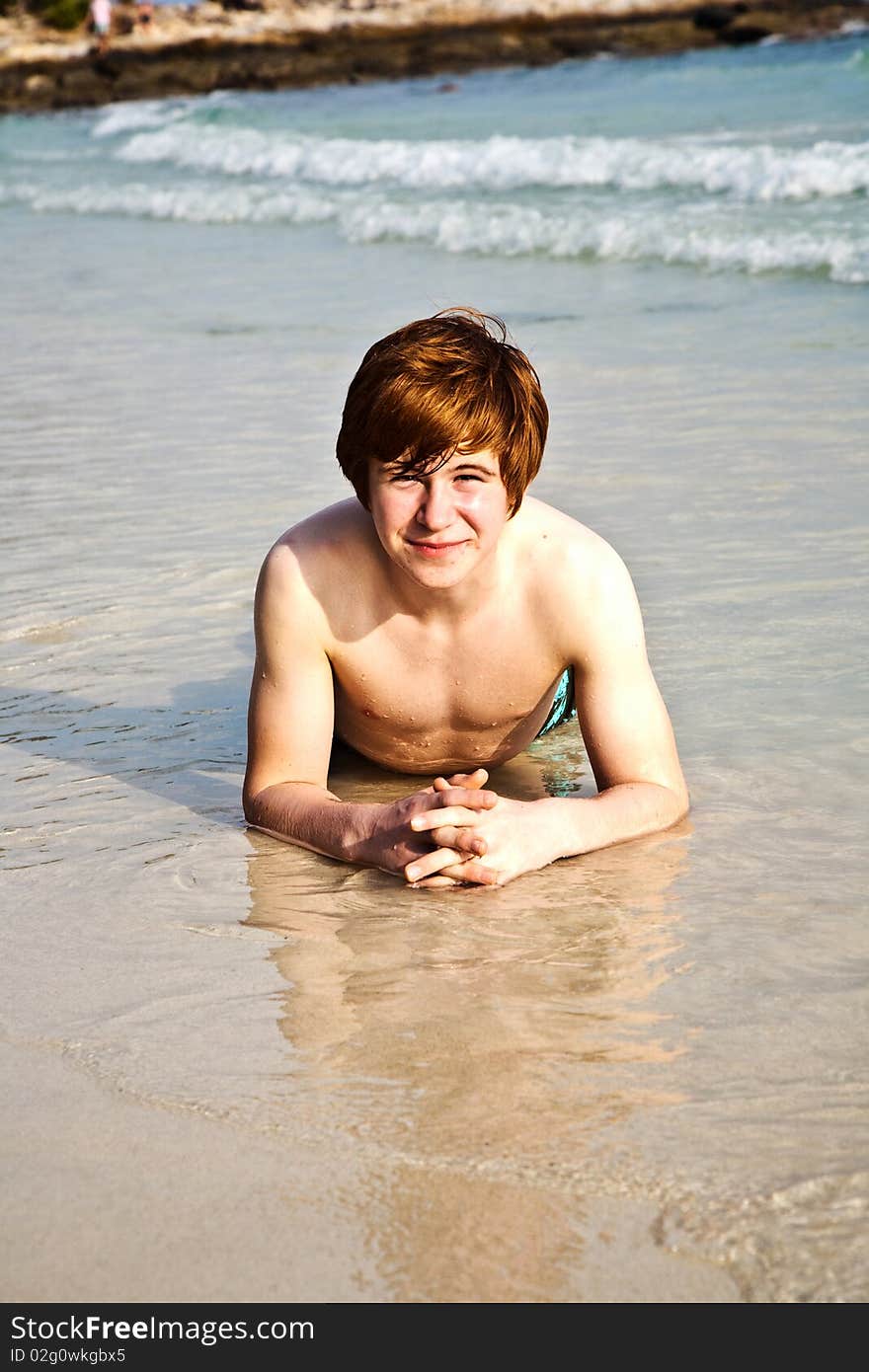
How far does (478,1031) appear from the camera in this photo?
2770 millimetres

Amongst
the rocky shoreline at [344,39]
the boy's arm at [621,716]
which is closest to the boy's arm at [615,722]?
the boy's arm at [621,716]

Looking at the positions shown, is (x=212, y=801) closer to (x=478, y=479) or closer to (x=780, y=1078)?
(x=478, y=479)

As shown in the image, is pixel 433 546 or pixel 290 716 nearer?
pixel 433 546

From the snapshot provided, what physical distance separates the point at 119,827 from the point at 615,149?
14876 mm

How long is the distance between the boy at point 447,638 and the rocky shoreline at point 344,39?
37.7 meters

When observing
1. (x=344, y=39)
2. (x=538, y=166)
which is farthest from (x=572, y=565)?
(x=344, y=39)

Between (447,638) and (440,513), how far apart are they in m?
0.53

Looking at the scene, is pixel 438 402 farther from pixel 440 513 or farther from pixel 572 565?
pixel 572 565

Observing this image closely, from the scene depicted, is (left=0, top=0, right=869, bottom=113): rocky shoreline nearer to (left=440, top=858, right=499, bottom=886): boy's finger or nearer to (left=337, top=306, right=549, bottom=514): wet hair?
(left=337, top=306, right=549, bottom=514): wet hair

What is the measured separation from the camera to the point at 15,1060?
8.94 feet

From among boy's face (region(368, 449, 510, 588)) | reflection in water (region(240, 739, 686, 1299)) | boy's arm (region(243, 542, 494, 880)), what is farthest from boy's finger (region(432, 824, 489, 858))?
boy's face (region(368, 449, 510, 588))

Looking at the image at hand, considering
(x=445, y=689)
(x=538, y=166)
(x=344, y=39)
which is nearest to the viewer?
(x=445, y=689)

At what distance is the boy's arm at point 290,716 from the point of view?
3.64 meters

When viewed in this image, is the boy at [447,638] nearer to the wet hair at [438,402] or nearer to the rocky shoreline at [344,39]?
the wet hair at [438,402]
